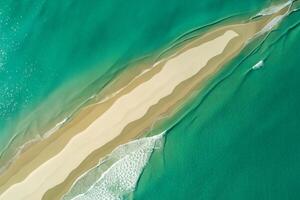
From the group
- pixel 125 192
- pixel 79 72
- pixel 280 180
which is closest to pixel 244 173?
pixel 280 180

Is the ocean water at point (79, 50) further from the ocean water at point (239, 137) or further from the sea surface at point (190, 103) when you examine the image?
the ocean water at point (239, 137)

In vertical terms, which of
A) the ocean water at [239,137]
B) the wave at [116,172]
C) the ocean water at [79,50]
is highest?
the ocean water at [79,50]

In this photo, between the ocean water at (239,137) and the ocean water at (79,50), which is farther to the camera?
the ocean water at (79,50)

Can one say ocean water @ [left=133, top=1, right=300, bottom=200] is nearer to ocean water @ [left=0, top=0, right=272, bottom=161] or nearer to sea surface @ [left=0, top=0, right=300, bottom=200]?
sea surface @ [left=0, top=0, right=300, bottom=200]

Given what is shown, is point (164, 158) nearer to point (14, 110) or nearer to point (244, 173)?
point (244, 173)

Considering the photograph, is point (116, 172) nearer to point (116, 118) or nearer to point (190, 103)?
point (116, 118)

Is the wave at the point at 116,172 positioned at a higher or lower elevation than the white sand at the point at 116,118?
lower

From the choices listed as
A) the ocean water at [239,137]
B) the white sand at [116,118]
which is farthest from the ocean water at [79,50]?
the ocean water at [239,137]
